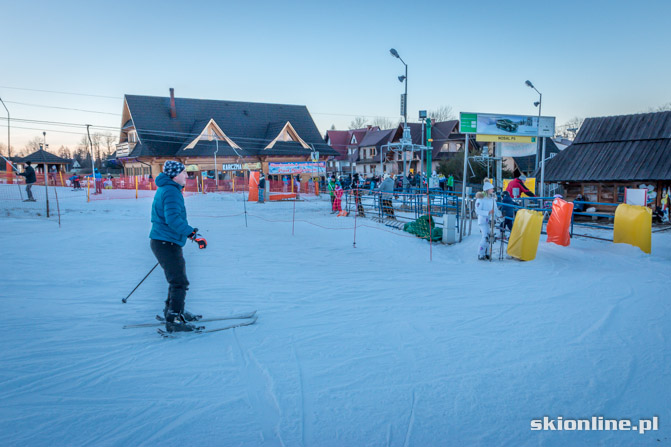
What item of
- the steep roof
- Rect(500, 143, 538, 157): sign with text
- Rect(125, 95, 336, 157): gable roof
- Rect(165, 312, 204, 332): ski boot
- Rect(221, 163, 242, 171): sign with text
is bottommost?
Rect(165, 312, 204, 332): ski boot

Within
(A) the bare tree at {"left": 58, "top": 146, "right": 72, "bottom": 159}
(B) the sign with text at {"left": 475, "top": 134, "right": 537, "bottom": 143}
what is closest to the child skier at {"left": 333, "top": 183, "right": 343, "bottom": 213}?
(B) the sign with text at {"left": 475, "top": 134, "right": 537, "bottom": 143}

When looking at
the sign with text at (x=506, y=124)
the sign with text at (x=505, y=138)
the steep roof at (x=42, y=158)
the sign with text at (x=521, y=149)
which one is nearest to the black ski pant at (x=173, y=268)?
the sign with text at (x=506, y=124)

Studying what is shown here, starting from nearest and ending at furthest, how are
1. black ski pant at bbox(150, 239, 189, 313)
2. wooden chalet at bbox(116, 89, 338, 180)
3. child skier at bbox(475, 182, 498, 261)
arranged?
1. black ski pant at bbox(150, 239, 189, 313)
2. child skier at bbox(475, 182, 498, 261)
3. wooden chalet at bbox(116, 89, 338, 180)

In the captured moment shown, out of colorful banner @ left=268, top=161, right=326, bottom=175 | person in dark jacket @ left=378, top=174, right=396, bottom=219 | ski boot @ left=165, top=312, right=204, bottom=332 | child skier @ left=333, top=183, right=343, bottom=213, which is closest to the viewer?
ski boot @ left=165, top=312, right=204, bottom=332

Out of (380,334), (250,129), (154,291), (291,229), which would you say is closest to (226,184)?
(250,129)

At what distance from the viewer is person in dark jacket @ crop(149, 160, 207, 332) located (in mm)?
4738

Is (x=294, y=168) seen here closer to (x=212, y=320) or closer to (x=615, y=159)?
(x=615, y=159)

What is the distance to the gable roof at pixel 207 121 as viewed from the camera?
126 feet

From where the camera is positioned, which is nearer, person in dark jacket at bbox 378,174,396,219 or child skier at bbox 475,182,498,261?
child skier at bbox 475,182,498,261

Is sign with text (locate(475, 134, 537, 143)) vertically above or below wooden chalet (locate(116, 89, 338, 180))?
below

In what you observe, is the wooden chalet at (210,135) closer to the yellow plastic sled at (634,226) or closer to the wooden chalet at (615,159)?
the wooden chalet at (615,159)

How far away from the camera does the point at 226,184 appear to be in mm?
32375

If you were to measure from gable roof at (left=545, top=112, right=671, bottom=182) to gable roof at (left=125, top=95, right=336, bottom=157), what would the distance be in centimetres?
2482

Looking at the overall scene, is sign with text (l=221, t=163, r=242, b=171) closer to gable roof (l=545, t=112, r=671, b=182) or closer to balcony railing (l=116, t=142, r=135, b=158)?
balcony railing (l=116, t=142, r=135, b=158)
